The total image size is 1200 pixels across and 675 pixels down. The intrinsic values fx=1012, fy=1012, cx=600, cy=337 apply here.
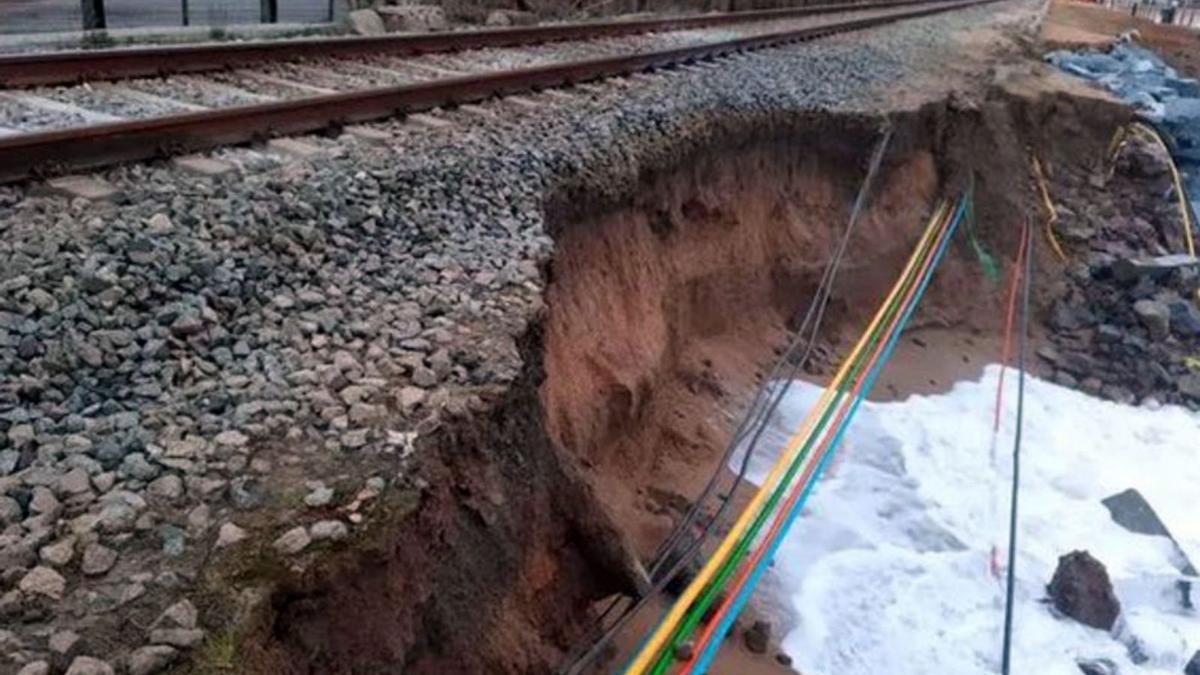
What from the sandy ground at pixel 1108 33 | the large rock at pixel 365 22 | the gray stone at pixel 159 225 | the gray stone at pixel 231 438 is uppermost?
the sandy ground at pixel 1108 33

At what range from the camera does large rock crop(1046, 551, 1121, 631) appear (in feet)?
26.4

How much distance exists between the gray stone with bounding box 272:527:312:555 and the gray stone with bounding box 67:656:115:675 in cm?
65

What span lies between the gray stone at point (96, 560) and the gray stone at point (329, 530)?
62 centimetres

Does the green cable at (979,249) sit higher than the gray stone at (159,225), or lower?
lower

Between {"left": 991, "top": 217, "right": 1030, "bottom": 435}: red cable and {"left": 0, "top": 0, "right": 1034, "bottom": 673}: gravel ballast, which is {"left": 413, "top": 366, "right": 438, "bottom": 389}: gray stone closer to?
{"left": 0, "top": 0, "right": 1034, "bottom": 673}: gravel ballast

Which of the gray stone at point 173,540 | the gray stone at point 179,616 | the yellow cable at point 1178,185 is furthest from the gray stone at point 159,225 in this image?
the yellow cable at point 1178,185


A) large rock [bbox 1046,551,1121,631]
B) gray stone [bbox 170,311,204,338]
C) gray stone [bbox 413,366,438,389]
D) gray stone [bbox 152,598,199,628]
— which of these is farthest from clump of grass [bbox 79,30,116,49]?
large rock [bbox 1046,551,1121,631]

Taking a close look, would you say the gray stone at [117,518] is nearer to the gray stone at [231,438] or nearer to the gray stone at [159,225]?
the gray stone at [231,438]

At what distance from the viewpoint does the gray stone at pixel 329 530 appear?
11.4 feet

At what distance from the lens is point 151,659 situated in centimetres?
289

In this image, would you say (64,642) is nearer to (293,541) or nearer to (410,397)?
(293,541)

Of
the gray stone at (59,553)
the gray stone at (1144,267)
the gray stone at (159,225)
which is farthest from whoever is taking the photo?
the gray stone at (1144,267)

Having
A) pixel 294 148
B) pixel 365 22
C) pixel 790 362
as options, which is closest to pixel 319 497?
pixel 294 148

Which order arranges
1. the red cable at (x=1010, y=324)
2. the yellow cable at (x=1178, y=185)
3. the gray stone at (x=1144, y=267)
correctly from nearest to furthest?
the red cable at (x=1010, y=324) → the gray stone at (x=1144, y=267) → the yellow cable at (x=1178, y=185)
